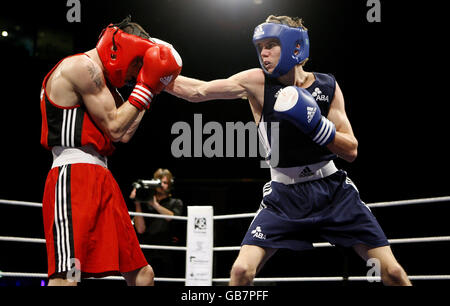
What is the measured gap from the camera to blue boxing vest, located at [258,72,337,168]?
92.9 inches

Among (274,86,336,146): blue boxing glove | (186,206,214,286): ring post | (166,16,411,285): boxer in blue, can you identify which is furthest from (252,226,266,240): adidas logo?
(186,206,214,286): ring post

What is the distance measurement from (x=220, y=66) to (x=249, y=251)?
5.14 meters

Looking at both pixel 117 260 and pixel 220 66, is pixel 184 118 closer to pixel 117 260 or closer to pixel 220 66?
pixel 220 66

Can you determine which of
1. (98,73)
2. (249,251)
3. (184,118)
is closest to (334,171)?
(249,251)

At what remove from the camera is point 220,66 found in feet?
23.2

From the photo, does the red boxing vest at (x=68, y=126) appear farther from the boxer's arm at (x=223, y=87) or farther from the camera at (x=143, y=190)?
the camera at (x=143, y=190)

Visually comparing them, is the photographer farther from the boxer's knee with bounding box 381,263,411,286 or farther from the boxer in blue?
the boxer's knee with bounding box 381,263,411,286

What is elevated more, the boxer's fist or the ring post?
the boxer's fist

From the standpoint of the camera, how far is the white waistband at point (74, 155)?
80.7 inches

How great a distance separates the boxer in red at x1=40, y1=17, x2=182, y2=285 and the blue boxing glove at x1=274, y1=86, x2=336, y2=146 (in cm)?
48

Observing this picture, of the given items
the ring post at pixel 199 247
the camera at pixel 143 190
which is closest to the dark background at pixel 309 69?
the camera at pixel 143 190

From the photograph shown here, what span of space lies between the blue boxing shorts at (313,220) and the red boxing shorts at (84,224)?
0.56m

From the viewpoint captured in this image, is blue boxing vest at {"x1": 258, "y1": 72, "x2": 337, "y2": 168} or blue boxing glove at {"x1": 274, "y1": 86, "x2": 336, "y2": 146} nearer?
blue boxing glove at {"x1": 274, "y1": 86, "x2": 336, "y2": 146}
